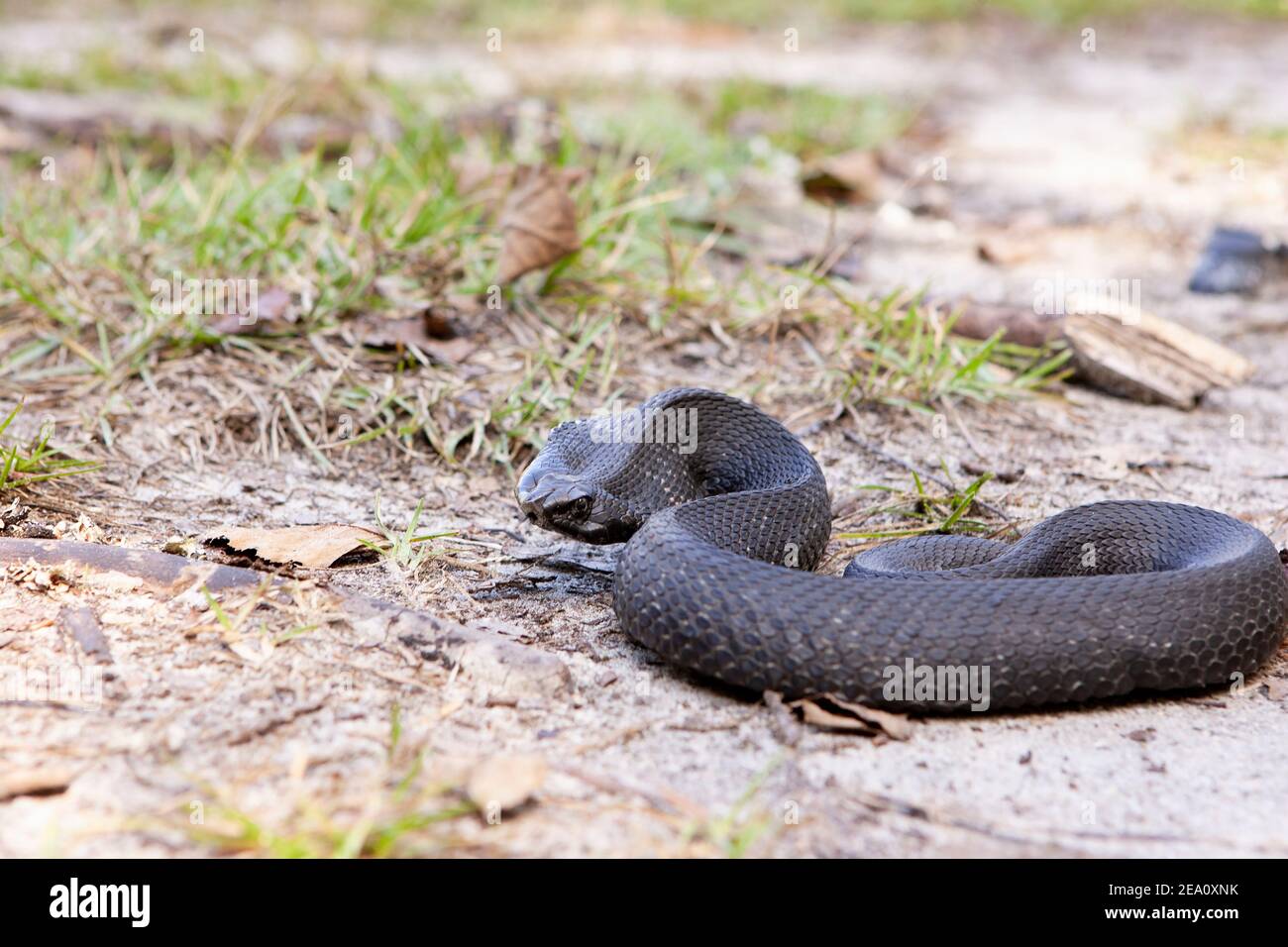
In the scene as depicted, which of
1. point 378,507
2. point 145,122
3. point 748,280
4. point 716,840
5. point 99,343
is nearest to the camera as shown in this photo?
point 716,840

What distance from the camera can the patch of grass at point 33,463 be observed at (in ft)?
14.0

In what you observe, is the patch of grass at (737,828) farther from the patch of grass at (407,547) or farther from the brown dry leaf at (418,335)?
the brown dry leaf at (418,335)

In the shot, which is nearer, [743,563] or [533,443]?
[743,563]

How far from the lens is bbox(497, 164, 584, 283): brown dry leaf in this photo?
5.85m

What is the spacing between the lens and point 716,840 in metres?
2.66

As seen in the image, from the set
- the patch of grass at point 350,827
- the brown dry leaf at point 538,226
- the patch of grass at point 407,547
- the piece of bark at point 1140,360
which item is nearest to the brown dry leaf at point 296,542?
the patch of grass at point 407,547

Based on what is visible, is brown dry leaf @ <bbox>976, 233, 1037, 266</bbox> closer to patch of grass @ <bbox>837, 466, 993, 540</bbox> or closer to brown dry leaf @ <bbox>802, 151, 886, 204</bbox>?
brown dry leaf @ <bbox>802, 151, 886, 204</bbox>

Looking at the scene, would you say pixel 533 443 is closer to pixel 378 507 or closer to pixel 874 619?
pixel 378 507

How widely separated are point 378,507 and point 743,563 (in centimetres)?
165

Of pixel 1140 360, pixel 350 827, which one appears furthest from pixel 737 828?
pixel 1140 360

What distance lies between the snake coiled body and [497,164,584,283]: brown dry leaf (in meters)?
1.85

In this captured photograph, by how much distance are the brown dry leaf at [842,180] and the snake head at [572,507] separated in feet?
16.3
